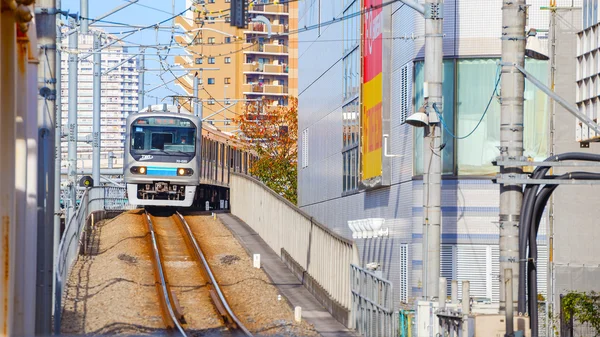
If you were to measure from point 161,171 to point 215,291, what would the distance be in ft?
38.7

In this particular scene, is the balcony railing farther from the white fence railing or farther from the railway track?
the railway track

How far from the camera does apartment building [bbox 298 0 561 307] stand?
800 inches

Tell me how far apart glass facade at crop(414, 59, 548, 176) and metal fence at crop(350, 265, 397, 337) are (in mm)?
2703

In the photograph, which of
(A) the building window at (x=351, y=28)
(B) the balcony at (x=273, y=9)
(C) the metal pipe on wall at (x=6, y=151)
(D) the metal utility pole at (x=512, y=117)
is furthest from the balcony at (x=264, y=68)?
(C) the metal pipe on wall at (x=6, y=151)

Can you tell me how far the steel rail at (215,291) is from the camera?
20.3 meters

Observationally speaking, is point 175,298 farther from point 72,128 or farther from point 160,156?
point 160,156

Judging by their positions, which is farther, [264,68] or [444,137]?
[264,68]

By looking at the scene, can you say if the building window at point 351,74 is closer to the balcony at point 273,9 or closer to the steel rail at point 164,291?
the steel rail at point 164,291

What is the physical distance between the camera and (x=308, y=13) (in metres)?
37.4

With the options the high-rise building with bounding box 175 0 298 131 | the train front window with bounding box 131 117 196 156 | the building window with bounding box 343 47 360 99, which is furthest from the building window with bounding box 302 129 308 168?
the high-rise building with bounding box 175 0 298 131

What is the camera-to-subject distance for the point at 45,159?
49.2 feet

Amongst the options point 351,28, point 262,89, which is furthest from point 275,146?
point 262,89

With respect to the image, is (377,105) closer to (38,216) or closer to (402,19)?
(402,19)

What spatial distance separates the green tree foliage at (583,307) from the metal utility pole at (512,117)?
4706 millimetres
